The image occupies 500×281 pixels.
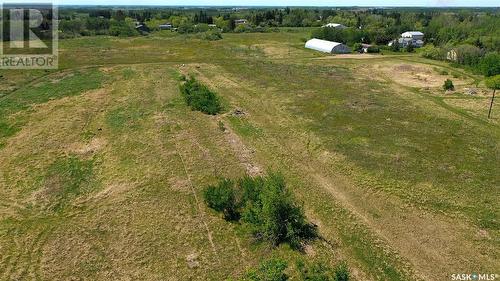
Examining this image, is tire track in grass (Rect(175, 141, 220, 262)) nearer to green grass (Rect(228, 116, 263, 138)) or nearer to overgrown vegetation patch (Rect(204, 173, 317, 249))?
overgrown vegetation patch (Rect(204, 173, 317, 249))

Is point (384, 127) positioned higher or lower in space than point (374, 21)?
lower

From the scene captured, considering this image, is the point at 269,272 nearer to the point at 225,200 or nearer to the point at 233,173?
the point at 225,200

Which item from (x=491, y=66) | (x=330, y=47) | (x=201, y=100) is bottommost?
(x=201, y=100)

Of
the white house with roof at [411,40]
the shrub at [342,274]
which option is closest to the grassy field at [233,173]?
the shrub at [342,274]

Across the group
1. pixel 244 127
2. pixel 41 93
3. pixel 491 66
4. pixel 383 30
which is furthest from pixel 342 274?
pixel 383 30

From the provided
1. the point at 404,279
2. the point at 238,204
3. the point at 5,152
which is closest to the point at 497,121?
the point at 404,279

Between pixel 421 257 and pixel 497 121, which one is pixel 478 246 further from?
pixel 497 121

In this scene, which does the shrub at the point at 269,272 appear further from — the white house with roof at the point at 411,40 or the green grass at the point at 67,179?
the white house with roof at the point at 411,40
